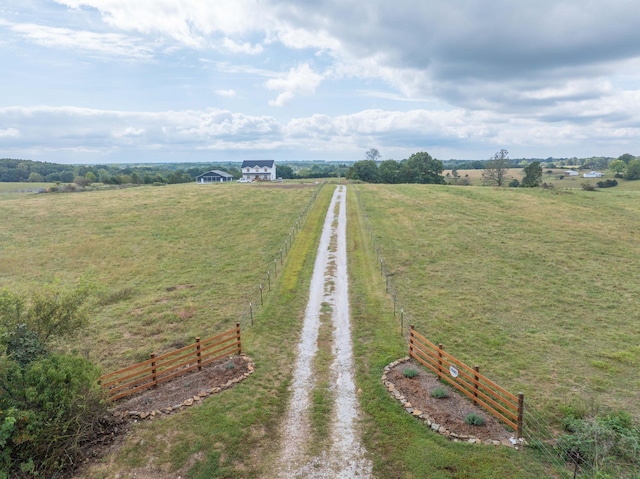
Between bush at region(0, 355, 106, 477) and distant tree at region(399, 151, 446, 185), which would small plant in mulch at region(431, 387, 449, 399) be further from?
distant tree at region(399, 151, 446, 185)

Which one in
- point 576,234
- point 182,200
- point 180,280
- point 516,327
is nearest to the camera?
point 516,327

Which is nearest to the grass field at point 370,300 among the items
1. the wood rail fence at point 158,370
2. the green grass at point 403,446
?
the green grass at point 403,446

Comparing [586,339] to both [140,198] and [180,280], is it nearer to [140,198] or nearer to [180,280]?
[180,280]

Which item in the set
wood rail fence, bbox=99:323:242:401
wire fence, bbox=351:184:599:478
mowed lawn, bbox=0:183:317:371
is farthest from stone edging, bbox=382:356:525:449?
mowed lawn, bbox=0:183:317:371

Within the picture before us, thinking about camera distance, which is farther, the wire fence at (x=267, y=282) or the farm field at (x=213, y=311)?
the wire fence at (x=267, y=282)

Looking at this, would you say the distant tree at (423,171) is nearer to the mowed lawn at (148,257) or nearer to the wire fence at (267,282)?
the mowed lawn at (148,257)

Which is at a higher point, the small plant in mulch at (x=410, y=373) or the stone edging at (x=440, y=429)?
the small plant in mulch at (x=410, y=373)

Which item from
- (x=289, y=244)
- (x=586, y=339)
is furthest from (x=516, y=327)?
(x=289, y=244)

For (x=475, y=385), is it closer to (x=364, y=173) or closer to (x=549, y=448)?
(x=549, y=448)
